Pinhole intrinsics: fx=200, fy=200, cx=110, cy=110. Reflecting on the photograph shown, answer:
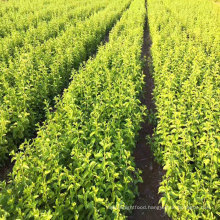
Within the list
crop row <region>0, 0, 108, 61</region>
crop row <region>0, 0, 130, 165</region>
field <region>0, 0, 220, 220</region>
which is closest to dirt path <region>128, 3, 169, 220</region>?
field <region>0, 0, 220, 220</region>

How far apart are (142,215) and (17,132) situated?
3330 mm

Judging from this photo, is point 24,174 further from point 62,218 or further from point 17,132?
point 17,132

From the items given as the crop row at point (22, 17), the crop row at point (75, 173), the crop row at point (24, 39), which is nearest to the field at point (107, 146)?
the crop row at point (75, 173)

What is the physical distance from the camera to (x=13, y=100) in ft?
16.3

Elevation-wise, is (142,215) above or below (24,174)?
below

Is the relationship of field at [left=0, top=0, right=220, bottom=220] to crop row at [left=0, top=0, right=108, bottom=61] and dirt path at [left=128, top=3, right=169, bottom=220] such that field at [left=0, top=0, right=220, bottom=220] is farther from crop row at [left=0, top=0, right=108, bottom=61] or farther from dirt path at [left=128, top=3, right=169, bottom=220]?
crop row at [left=0, top=0, right=108, bottom=61]

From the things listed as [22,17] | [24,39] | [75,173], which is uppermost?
[22,17]

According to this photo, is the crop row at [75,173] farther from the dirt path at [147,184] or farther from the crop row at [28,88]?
the crop row at [28,88]

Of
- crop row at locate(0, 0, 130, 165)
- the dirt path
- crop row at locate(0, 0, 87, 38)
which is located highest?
crop row at locate(0, 0, 87, 38)

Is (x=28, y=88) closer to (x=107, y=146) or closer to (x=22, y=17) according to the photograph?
(x=107, y=146)

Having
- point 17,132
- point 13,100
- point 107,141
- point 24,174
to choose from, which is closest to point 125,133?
point 107,141

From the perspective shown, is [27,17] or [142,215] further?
[27,17]

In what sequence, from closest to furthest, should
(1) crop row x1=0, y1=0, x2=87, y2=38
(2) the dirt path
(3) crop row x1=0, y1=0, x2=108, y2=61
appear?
(2) the dirt path → (3) crop row x1=0, y1=0, x2=108, y2=61 → (1) crop row x1=0, y1=0, x2=87, y2=38

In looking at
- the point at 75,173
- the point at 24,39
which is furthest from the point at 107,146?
the point at 24,39
